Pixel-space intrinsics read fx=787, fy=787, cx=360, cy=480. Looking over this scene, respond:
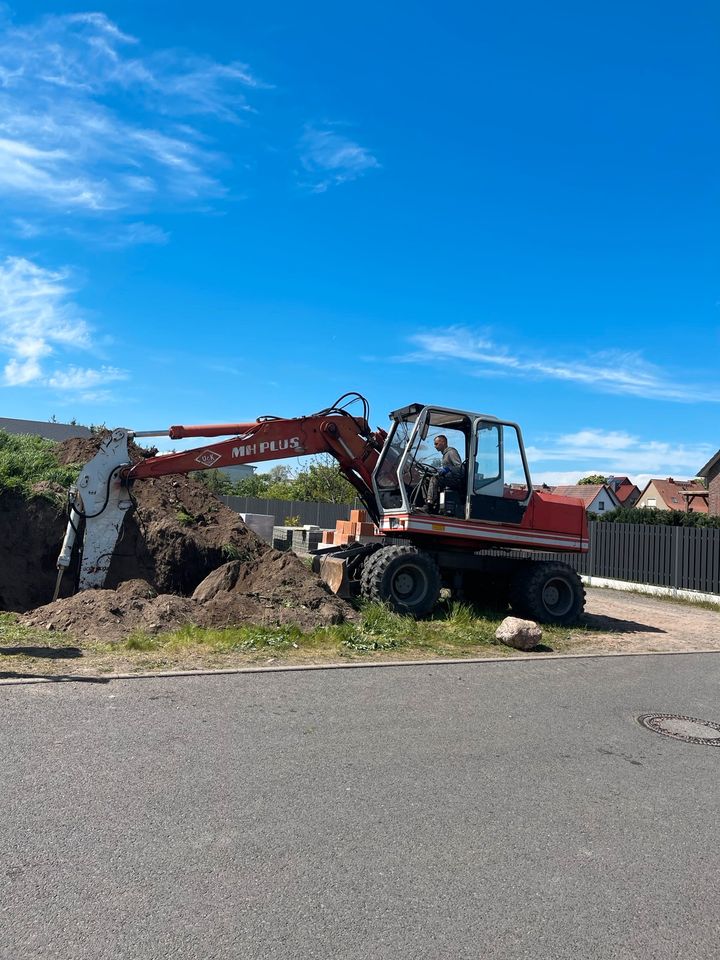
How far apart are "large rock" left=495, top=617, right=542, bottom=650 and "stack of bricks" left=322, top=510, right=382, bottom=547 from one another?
3.49 meters

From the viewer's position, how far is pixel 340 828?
459 cm

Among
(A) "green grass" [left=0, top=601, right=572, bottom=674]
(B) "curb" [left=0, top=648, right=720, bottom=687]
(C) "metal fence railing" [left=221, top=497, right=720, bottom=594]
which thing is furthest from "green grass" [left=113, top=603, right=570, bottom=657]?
(C) "metal fence railing" [left=221, top=497, right=720, bottom=594]

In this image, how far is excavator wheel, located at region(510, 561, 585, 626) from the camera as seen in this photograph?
13367mm

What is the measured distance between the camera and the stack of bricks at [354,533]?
14133 millimetres

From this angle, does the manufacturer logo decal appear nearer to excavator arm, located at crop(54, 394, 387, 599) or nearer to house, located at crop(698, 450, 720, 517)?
excavator arm, located at crop(54, 394, 387, 599)

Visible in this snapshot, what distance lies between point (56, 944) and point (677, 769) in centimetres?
479

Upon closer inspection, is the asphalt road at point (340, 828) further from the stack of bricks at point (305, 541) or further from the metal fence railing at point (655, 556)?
the metal fence railing at point (655, 556)

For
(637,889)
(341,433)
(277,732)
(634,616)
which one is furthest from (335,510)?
(637,889)

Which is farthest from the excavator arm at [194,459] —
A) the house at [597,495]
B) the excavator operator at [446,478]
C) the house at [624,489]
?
the house at [624,489]

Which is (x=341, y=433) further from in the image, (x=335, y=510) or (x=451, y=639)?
(x=335, y=510)

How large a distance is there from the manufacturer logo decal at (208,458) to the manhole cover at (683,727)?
7112mm

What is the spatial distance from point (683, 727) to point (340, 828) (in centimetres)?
432

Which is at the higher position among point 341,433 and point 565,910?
point 341,433

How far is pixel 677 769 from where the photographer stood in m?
6.21
